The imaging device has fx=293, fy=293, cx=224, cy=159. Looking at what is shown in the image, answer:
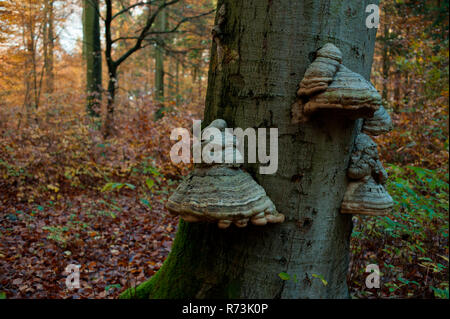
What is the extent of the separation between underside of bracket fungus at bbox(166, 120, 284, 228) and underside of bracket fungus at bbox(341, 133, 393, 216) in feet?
1.56

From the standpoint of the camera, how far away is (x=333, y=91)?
1.34 m

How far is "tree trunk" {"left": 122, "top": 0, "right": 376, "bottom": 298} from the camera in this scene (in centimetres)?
154

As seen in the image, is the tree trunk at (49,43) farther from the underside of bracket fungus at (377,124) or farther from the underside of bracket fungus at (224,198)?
the underside of bracket fungus at (377,124)

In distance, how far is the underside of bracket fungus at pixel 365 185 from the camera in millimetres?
1682

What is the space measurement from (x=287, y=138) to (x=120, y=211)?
17.9 ft

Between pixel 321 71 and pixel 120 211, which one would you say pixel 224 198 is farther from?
pixel 120 211

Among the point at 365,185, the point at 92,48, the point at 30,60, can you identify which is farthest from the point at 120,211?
the point at 92,48

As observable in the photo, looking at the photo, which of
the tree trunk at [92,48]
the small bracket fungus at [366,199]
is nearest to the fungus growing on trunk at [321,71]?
the small bracket fungus at [366,199]

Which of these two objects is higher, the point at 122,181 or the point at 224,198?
the point at 224,198

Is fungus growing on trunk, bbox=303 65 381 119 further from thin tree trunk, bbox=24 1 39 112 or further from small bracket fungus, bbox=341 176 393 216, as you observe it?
thin tree trunk, bbox=24 1 39 112

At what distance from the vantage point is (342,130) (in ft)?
5.30

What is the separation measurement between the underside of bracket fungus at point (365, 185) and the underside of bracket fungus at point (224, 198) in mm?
475

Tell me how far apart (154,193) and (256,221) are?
6.65 meters

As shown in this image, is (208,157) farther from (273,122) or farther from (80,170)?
(80,170)
